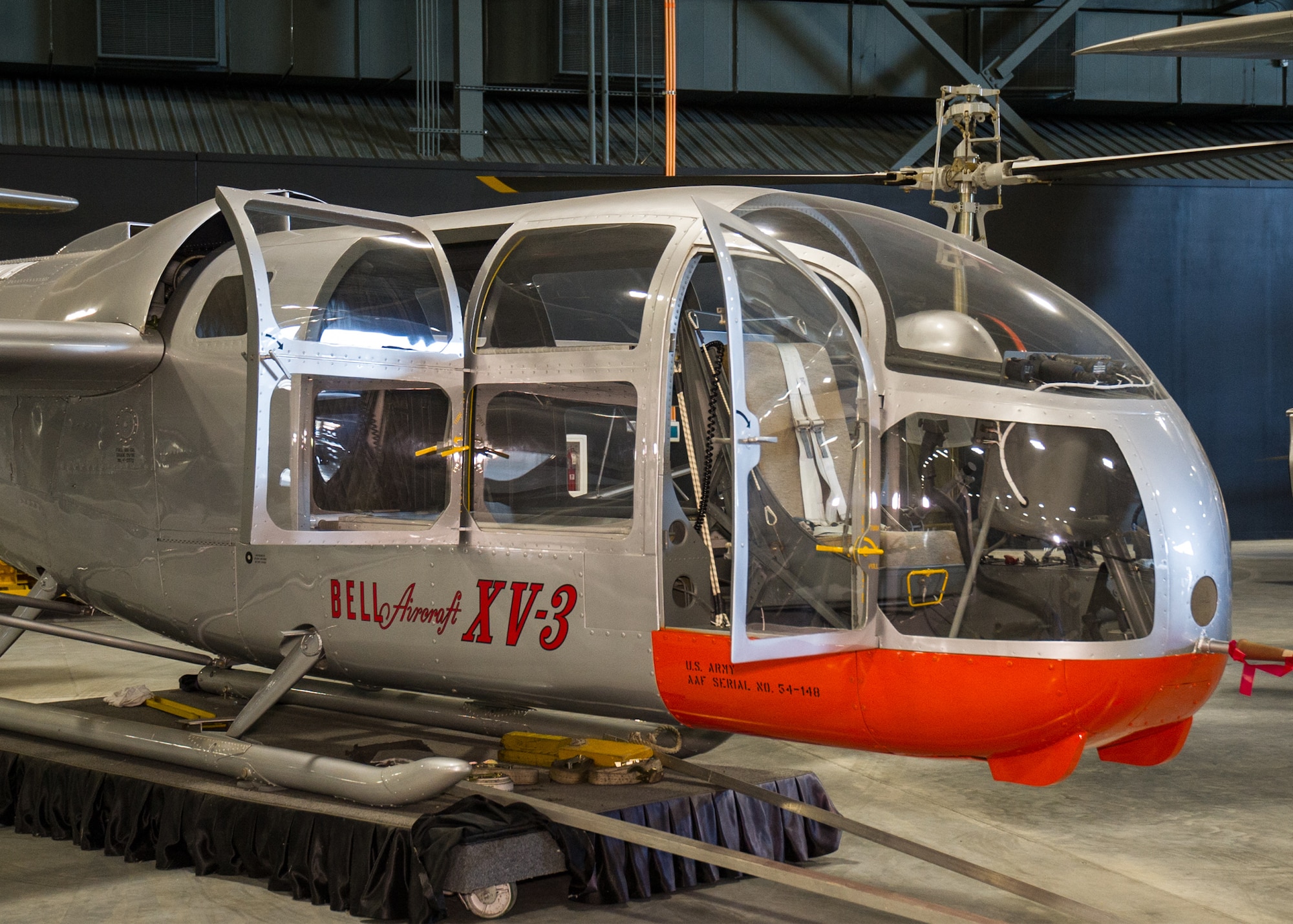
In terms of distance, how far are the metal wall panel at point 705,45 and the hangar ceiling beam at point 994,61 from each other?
7.44 feet

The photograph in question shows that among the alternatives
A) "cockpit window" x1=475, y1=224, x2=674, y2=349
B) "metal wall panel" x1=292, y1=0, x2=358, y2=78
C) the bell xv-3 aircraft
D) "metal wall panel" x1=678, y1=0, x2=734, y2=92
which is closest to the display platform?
the bell xv-3 aircraft

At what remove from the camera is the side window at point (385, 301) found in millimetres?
4816

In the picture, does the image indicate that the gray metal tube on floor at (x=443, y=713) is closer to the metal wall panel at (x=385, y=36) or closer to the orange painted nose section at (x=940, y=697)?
the orange painted nose section at (x=940, y=697)

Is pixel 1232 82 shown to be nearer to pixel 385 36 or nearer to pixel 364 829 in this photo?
pixel 385 36

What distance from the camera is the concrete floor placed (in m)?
4.62

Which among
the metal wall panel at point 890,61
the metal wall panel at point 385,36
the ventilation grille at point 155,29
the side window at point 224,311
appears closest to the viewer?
the side window at point 224,311

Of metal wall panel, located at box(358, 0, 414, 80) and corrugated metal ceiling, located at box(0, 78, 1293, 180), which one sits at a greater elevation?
metal wall panel, located at box(358, 0, 414, 80)

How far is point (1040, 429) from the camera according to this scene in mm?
4004

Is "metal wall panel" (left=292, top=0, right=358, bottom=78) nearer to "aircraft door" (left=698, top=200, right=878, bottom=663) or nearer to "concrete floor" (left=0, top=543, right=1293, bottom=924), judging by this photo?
"concrete floor" (left=0, top=543, right=1293, bottom=924)

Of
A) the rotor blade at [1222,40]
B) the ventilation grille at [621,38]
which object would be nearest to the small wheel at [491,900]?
the rotor blade at [1222,40]

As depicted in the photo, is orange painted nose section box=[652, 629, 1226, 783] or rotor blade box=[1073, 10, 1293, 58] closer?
orange painted nose section box=[652, 629, 1226, 783]

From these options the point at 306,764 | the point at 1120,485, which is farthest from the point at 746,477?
the point at 306,764

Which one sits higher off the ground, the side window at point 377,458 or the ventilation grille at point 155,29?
the ventilation grille at point 155,29

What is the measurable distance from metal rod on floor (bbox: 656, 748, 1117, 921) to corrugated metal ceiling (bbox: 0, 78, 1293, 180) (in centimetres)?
1105
